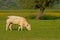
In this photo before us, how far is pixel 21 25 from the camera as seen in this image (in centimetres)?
1786

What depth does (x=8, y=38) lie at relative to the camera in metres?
14.2

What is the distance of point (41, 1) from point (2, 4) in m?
31.0

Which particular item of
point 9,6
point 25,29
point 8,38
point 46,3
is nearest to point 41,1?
point 46,3

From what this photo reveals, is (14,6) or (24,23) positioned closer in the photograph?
(24,23)

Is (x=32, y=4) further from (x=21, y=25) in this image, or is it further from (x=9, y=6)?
(x=9, y=6)

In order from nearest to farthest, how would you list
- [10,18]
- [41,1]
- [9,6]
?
[10,18] → [41,1] → [9,6]

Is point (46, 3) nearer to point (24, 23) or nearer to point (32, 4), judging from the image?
point (32, 4)

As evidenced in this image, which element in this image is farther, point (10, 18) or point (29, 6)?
point (29, 6)

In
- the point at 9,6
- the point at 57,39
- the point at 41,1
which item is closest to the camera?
the point at 57,39

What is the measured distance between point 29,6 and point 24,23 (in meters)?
16.3

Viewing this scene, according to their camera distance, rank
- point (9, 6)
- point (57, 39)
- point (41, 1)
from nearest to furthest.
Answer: point (57, 39) < point (41, 1) < point (9, 6)

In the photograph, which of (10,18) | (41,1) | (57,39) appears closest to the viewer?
(57,39)

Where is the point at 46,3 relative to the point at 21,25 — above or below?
above

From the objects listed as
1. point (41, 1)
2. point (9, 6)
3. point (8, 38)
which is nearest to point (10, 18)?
point (8, 38)
